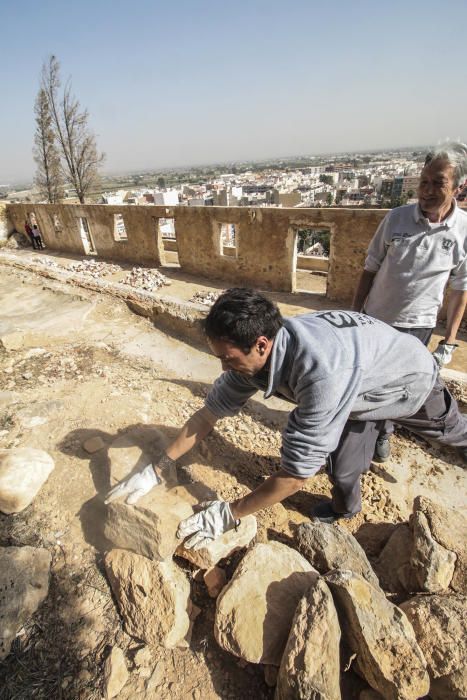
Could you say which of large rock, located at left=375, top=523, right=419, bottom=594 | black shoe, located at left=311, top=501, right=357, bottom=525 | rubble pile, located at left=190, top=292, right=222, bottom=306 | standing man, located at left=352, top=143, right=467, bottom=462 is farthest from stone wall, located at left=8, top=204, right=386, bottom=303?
large rock, located at left=375, top=523, right=419, bottom=594

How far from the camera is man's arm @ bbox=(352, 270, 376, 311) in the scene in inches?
109

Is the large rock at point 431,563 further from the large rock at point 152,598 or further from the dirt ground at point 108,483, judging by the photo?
the large rock at point 152,598

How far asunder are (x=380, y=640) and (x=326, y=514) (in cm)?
98

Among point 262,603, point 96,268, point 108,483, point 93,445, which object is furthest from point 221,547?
point 96,268

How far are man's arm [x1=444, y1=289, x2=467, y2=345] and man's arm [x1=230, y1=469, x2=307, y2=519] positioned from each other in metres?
1.72

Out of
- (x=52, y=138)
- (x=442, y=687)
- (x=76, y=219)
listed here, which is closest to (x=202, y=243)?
(x=76, y=219)

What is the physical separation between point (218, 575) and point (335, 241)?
6.42m

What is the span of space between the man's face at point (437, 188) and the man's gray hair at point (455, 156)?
0.08 ft

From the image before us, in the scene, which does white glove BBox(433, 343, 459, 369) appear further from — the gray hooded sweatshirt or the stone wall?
the stone wall

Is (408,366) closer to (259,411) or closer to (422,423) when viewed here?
(422,423)

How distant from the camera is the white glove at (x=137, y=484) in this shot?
201cm

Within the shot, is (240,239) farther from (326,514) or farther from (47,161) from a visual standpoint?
(47,161)

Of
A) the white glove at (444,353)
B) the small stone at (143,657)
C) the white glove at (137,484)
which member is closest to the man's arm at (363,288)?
the white glove at (444,353)

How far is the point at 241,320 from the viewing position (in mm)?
1423
